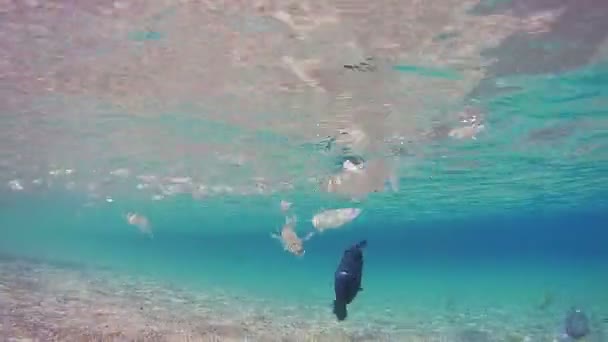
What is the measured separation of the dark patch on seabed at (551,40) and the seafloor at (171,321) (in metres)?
10.4

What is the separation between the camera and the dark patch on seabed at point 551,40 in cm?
1062

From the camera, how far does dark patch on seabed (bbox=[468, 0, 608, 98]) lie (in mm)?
10625

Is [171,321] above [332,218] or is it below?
below

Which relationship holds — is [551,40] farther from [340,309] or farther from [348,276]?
[340,309]

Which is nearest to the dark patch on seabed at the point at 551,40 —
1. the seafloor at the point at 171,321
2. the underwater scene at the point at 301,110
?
the underwater scene at the point at 301,110

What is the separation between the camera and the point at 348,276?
518 cm

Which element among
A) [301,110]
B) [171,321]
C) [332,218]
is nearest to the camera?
[332,218]

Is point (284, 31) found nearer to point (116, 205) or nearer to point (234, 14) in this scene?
point (234, 14)

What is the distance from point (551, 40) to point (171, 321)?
48.0ft

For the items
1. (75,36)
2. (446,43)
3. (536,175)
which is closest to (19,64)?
(75,36)

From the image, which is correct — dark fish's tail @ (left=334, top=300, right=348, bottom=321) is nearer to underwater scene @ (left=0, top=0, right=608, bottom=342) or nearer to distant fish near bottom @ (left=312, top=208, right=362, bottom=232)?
underwater scene @ (left=0, top=0, right=608, bottom=342)

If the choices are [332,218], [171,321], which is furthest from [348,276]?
[171,321]

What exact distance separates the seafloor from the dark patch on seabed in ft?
34.0

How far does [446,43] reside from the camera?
1251cm
